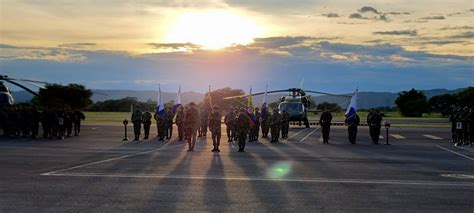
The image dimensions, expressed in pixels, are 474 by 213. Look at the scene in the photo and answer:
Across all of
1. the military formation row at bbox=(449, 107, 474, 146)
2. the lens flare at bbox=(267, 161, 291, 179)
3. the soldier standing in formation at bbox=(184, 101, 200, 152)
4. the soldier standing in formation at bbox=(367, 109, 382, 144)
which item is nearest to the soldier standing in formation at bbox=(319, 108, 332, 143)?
the soldier standing in formation at bbox=(367, 109, 382, 144)

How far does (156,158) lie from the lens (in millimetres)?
19484

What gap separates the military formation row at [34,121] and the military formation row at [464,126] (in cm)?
1821

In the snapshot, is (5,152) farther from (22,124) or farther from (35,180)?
(22,124)

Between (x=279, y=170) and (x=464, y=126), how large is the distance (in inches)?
624

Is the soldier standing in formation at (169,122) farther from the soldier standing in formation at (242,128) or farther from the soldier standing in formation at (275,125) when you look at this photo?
the soldier standing in formation at (242,128)

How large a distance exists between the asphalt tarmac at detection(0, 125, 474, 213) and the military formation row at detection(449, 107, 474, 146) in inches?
309

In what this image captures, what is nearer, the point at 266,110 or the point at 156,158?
Result: the point at 156,158

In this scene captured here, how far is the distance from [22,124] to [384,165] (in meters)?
20.7

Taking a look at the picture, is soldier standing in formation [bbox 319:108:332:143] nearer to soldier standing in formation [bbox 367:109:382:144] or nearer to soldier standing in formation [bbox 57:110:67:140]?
soldier standing in formation [bbox 367:109:382:144]

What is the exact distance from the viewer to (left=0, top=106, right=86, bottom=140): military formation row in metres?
31.5

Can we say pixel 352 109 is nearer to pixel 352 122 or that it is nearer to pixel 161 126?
pixel 352 122

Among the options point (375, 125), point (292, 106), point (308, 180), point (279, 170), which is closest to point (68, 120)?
point (375, 125)

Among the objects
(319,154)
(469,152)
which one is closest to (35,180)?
(319,154)

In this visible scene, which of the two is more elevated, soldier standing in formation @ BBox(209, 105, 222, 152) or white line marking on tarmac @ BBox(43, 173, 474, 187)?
soldier standing in formation @ BBox(209, 105, 222, 152)
